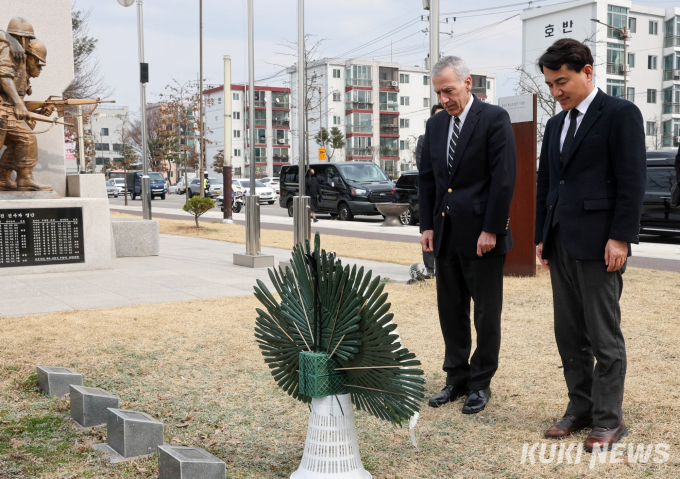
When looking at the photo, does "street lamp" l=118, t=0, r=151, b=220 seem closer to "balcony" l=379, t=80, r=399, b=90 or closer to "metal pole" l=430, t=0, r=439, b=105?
"metal pole" l=430, t=0, r=439, b=105

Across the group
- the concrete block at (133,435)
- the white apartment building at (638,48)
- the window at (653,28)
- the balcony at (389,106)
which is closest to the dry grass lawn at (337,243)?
the concrete block at (133,435)

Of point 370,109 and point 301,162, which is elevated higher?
point 370,109

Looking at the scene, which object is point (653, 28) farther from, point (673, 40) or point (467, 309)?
point (467, 309)

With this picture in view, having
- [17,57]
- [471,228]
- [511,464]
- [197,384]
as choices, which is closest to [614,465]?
[511,464]

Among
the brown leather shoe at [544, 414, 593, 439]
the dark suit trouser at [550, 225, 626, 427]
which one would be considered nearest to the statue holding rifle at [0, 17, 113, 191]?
the dark suit trouser at [550, 225, 626, 427]

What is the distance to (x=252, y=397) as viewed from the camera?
4.01m

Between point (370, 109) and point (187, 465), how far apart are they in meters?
69.2

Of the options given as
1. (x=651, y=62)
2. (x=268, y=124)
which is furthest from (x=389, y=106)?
(x=651, y=62)

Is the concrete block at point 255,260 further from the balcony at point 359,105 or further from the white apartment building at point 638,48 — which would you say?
the balcony at point 359,105

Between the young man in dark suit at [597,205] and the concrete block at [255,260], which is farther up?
the young man in dark suit at [597,205]

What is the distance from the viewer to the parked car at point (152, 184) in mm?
44062

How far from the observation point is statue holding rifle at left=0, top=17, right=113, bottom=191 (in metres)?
9.03

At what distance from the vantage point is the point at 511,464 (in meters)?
3.00

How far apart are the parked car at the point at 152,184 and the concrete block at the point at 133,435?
40685mm
